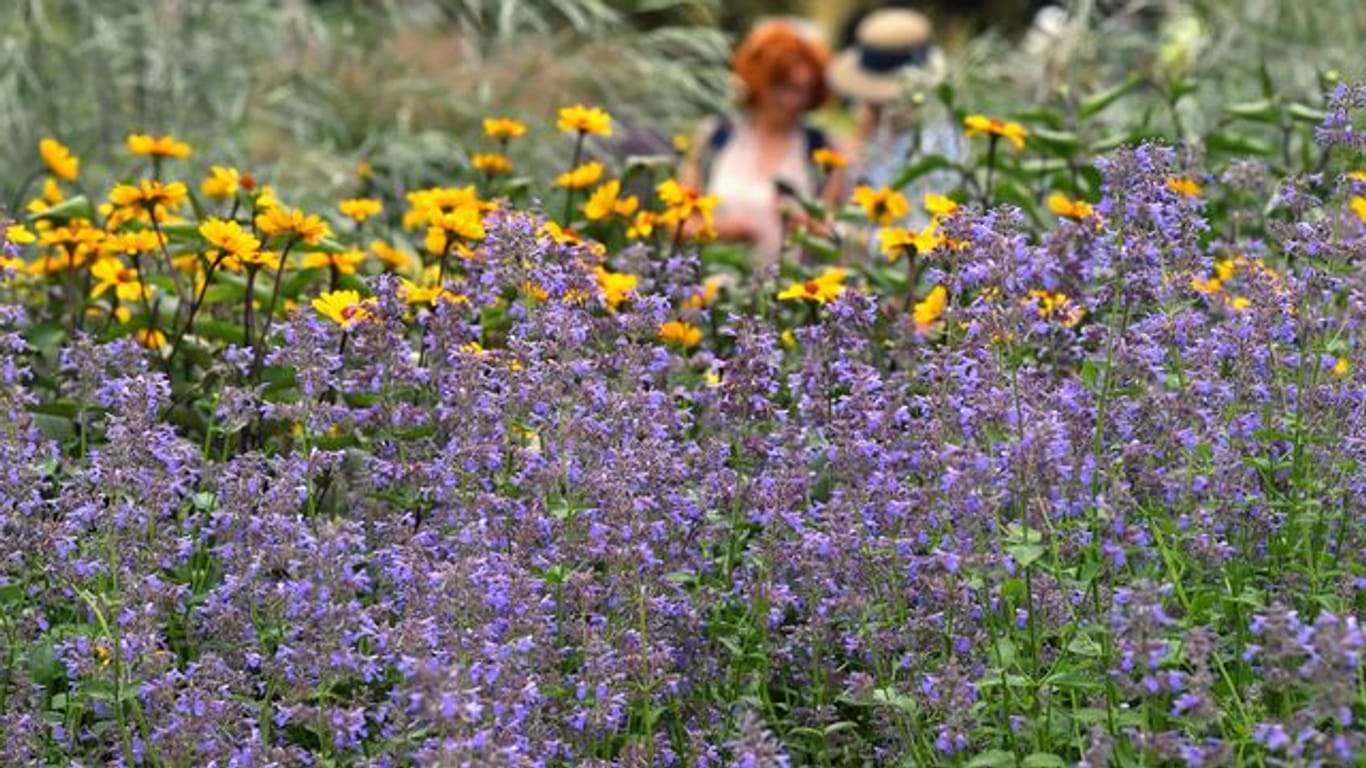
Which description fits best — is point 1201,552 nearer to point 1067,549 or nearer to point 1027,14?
point 1067,549

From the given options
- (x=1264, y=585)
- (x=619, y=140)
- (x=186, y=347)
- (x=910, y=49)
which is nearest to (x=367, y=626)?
(x=1264, y=585)

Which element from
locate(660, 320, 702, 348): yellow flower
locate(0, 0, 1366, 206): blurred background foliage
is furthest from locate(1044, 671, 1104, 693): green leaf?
locate(0, 0, 1366, 206): blurred background foliage

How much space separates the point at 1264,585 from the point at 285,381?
167cm

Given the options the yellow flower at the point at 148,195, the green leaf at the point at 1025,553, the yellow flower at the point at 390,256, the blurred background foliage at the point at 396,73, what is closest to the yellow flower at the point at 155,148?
the yellow flower at the point at 148,195

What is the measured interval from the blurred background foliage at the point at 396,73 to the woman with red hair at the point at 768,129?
0.76 feet

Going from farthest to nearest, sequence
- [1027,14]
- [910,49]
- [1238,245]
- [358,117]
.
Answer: [1027,14] < [910,49] < [358,117] < [1238,245]

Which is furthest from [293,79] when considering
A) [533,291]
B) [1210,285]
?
[533,291]

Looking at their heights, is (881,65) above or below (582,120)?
below

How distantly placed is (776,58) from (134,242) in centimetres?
529

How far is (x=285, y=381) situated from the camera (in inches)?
151

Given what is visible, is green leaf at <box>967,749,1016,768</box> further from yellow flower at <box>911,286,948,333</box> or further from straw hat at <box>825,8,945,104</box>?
straw hat at <box>825,8,945,104</box>

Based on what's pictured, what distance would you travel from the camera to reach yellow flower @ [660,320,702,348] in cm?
389

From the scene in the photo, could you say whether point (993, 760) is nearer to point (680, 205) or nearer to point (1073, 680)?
point (1073, 680)

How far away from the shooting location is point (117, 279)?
4.20 m
